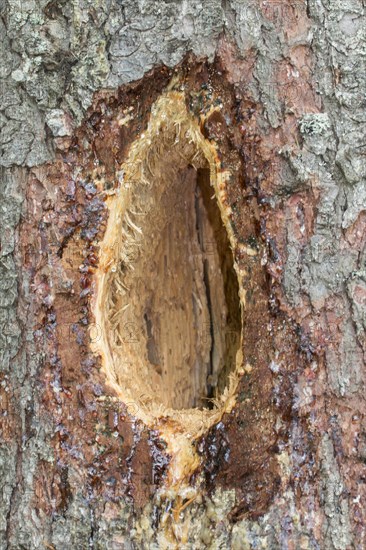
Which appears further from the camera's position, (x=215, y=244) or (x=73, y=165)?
(x=215, y=244)

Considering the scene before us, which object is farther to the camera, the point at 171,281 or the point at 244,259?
the point at 171,281

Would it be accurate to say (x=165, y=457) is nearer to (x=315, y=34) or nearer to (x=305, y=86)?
(x=305, y=86)

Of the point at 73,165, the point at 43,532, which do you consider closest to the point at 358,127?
the point at 73,165
